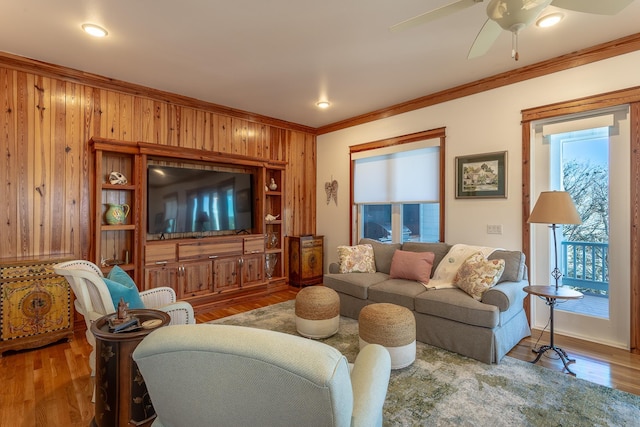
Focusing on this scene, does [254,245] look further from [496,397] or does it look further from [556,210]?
[556,210]

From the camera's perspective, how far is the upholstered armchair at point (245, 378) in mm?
846

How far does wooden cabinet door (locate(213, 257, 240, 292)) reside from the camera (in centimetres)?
430

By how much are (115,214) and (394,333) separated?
128 inches

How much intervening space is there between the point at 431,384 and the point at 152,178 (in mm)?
3680

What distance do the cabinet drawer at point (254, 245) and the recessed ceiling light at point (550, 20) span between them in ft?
12.8

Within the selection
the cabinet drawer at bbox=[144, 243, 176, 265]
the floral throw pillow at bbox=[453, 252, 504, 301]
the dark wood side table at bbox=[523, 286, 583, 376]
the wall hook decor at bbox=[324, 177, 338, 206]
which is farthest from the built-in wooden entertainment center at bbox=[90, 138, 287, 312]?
→ the dark wood side table at bbox=[523, 286, 583, 376]

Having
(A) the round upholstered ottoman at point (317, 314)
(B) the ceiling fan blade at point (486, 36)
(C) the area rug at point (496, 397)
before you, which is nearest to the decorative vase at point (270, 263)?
(A) the round upholstered ottoman at point (317, 314)

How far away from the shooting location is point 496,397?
2182 millimetres

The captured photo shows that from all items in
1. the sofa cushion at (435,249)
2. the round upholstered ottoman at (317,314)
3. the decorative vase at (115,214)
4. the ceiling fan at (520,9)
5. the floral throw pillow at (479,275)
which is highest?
the ceiling fan at (520,9)

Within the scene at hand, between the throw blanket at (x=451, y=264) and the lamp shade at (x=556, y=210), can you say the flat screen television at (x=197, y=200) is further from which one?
the lamp shade at (x=556, y=210)

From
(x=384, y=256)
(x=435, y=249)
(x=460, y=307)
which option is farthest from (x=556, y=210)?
(x=384, y=256)

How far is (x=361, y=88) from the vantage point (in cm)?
399

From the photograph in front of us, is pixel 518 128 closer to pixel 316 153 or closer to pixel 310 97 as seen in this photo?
pixel 310 97

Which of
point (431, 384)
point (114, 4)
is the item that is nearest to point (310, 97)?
point (114, 4)
